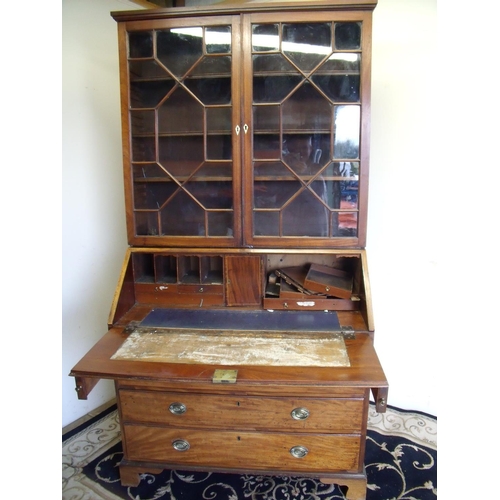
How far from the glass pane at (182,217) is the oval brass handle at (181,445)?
2.47ft

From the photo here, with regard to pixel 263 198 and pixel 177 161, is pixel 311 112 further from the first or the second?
pixel 177 161

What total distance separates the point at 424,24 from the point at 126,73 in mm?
1233

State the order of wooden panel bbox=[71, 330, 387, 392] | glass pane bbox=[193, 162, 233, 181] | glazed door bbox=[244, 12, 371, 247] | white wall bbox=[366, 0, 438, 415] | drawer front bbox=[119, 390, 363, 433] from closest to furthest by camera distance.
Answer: wooden panel bbox=[71, 330, 387, 392], drawer front bbox=[119, 390, 363, 433], glazed door bbox=[244, 12, 371, 247], glass pane bbox=[193, 162, 233, 181], white wall bbox=[366, 0, 438, 415]

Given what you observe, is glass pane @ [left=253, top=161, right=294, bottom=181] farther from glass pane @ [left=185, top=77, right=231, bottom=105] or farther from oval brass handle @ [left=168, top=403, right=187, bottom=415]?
oval brass handle @ [left=168, top=403, right=187, bottom=415]

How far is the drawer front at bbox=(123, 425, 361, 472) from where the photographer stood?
121 centimetres

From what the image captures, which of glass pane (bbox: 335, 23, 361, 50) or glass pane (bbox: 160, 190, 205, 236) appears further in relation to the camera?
glass pane (bbox: 160, 190, 205, 236)

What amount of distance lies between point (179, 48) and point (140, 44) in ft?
0.49

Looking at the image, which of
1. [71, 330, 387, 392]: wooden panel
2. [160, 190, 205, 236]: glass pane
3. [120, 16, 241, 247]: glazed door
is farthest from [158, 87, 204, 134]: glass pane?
[71, 330, 387, 392]: wooden panel

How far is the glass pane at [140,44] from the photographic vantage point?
4.39ft

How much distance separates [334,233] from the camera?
1.37 metres
